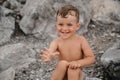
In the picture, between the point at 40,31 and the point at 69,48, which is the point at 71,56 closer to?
the point at 69,48

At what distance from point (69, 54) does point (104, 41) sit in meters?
2.05

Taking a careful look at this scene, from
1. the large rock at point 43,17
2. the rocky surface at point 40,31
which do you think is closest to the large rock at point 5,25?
the rocky surface at point 40,31

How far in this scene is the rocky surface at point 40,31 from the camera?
18.2ft

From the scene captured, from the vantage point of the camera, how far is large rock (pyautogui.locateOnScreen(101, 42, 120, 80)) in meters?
4.89

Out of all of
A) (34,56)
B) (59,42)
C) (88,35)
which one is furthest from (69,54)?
(88,35)

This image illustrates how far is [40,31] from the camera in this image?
628cm

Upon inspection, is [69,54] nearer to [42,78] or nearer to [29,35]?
[42,78]

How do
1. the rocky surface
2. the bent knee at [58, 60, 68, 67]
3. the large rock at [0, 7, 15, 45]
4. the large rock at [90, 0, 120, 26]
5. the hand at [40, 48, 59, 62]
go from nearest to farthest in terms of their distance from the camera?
the hand at [40, 48, 59, 62], the bent knee at [58, 60, 68, 67], the rocky surface, the large rock at [0, 7, 15, 45], the large rock at [90, 0, 120, 26]

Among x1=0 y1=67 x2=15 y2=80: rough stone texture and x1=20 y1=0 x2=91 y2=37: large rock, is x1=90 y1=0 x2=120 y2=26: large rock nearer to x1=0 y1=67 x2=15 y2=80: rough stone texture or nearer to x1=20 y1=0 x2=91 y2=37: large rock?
x1=20 y1=0 x2=91 y2=37: large rock

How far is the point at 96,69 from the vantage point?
18.0 ft

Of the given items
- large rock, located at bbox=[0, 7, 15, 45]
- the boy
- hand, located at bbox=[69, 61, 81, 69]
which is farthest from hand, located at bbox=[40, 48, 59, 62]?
large rock, located at bbox=[0, 7, 15, 45]

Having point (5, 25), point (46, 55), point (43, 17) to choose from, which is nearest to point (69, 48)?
point (46, 55)

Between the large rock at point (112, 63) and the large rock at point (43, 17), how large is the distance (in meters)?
1.33

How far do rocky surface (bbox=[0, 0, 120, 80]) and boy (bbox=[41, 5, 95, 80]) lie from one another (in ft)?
4.03
